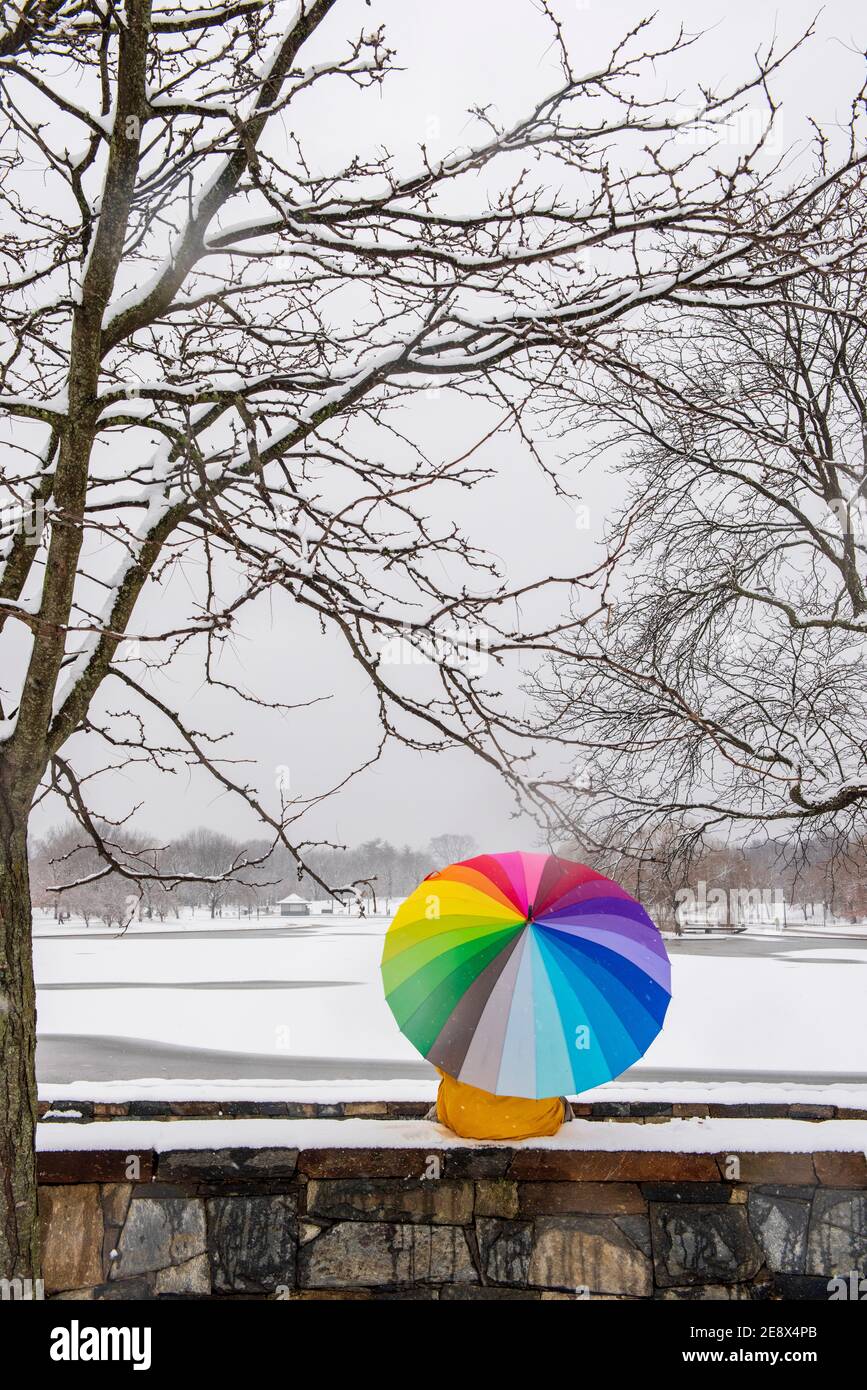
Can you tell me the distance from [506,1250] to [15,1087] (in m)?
1.83

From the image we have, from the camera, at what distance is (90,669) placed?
3.39 metres

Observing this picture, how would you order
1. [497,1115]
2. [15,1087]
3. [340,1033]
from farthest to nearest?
[340,1033] < [497,1115] < [15,1087]

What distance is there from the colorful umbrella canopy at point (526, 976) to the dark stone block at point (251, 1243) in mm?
805

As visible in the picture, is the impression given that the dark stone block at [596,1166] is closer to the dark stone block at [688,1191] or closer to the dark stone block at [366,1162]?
the dark stone block at [688,1191]

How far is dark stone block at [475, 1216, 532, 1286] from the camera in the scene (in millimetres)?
3518

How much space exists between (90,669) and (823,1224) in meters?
3.30

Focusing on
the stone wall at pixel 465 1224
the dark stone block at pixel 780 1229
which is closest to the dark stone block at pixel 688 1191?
the stone wall at pixel 465 1224

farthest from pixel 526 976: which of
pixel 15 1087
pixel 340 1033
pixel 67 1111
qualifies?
pixel 340 1033

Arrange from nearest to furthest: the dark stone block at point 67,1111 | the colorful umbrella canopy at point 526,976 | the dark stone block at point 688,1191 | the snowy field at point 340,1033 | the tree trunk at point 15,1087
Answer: the tree trunk at point 15,1087, the colorful umbrella canopy at point 526,976, the dark stone block at point 688,1191, the dark stone block at point 67,1111, the snowy field at point 340,1033

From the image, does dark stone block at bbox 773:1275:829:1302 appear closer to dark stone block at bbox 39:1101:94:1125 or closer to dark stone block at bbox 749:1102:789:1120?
dark stone block at bbox 749:1102:789:1120

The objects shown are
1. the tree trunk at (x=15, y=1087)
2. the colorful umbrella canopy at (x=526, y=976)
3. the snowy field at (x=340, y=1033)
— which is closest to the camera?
the tree trunk at (x=15, y=1087)

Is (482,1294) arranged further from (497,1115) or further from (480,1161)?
(497,1115)

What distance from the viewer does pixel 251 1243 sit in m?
3.57

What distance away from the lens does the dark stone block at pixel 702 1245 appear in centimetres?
353
